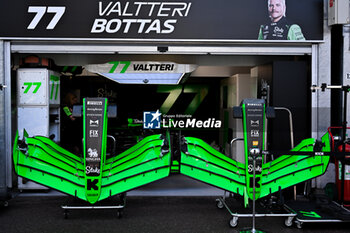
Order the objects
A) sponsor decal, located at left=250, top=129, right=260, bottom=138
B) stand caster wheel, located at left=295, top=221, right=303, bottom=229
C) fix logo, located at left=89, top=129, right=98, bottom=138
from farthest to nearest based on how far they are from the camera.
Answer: fix logo, located at left=89, top=129, right=98, bottom=138 < sponsor decal, located at left=250, top=129, right=260, bottom=138 < stand caster wheel, located at left=295, top=221, right=303, bottom=229

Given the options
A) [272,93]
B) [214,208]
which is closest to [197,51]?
[272,93]

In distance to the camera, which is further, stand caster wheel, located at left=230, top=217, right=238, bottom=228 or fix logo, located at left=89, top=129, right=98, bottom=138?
fix logo, located at left=89, top=129, right=98, bottom=138

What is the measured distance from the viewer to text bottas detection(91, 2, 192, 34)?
5875 mm

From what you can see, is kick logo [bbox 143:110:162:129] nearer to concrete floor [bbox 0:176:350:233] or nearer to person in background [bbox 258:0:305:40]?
concrete floor [bbox 0:176:350:233]

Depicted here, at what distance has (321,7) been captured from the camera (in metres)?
5.97

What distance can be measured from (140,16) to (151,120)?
191 cm

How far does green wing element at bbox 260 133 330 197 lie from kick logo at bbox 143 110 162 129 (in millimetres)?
2657

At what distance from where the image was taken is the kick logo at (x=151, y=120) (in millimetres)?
7066

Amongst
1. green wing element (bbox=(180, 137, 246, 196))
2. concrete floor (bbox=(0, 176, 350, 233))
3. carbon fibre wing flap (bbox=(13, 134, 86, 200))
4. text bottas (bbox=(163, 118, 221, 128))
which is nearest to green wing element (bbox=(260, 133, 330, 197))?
green wing element (bbox=(180, 137, 246, 196))

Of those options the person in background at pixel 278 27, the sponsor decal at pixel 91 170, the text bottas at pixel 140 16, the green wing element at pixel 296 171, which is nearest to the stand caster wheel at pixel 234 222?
the green wing element at pixel 296 171

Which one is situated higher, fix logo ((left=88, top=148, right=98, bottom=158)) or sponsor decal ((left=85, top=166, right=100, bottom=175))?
fix logo ((left=88, top=148, right=98, bottom=158))

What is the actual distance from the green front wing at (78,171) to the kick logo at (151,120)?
2249mm

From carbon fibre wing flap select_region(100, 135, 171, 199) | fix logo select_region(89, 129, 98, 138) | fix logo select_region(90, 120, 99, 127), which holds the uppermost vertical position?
fix logo select_region(90, 120, 99, 127)

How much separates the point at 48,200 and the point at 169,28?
2942mm
